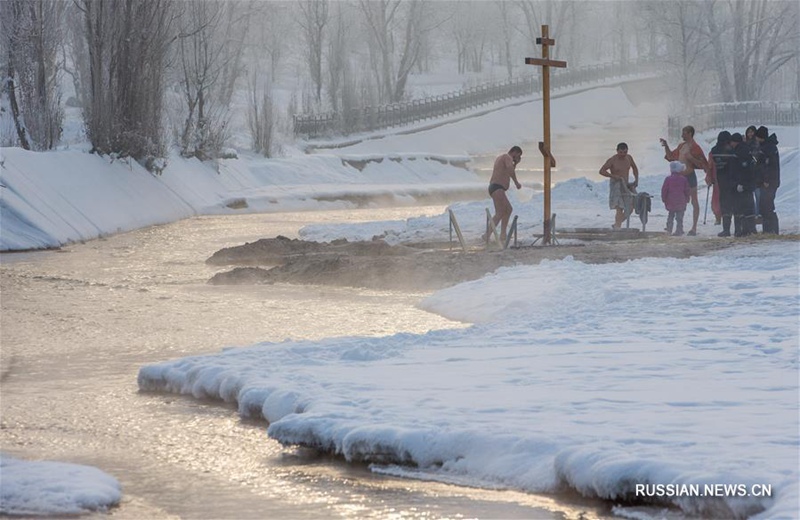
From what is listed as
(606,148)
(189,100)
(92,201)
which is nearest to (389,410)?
(92,201)

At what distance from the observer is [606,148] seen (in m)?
58.2

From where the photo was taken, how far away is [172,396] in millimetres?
9250

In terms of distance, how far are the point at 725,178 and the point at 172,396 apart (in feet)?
35.9

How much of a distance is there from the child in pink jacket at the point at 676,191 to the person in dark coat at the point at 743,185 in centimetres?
87

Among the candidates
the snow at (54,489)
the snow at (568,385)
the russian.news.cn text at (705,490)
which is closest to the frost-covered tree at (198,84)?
the snow at (568,385)

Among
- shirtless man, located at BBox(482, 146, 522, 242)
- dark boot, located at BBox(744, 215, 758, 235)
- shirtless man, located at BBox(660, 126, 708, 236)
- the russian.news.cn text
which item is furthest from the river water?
shirtless man, located at BBox(660, 126, 708, 236)

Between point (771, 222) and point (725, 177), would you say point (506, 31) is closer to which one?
point (771, 222)

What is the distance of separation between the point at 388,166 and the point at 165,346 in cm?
3431

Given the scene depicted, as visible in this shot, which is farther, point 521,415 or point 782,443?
point 521,415

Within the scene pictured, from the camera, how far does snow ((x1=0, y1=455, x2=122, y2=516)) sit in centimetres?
650

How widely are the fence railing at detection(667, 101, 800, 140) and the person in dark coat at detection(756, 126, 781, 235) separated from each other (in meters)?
30.3

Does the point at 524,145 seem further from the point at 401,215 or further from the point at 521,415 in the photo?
the point at 521,415

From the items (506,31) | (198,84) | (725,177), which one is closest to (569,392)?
(725,177)

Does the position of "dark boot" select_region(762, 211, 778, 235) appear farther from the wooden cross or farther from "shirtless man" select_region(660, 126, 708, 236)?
the wooden cross
